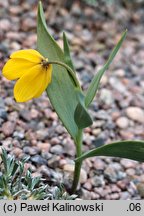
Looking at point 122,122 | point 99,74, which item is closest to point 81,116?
point 99,74

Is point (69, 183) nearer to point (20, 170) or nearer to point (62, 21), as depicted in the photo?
point (20, 170)

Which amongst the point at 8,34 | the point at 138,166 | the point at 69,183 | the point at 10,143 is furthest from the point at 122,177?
the point at 8,34

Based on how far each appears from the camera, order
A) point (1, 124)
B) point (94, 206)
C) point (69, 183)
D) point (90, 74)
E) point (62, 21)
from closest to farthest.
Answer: point (94, 206) → point (69, 183) → point (1, 124) → point (90, 74) → point (62, 21)

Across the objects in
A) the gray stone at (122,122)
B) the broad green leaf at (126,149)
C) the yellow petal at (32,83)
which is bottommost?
the broad green leaf at (126,149)

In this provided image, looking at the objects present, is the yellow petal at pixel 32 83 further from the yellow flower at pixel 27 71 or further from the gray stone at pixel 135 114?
the gray stone at pixel 135 114

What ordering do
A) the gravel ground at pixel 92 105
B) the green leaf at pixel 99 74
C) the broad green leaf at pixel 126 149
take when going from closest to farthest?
the broad green leaf at pixel 126 149, the green leaf at pixel 99 74, the gravel ground at pixel 92 105

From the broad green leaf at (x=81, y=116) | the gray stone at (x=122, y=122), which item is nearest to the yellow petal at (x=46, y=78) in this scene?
the broad green leaf at (x=81, y=116)

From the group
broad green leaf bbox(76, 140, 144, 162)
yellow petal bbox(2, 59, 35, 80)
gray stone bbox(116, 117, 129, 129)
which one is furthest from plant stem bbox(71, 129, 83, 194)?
gray stone bbox(116, 117, 129, 129)
